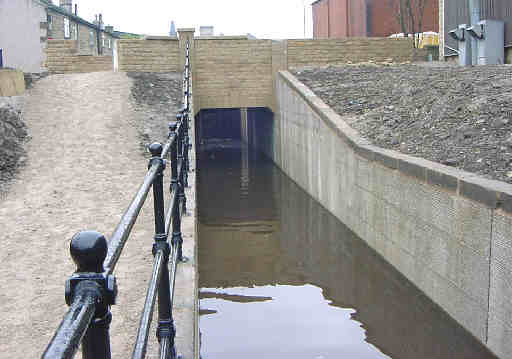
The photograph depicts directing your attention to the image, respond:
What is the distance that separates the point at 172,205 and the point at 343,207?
7391 mm

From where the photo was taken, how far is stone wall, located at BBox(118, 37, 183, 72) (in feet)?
67.0

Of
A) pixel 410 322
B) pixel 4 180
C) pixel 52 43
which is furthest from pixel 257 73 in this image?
pixel 410 322

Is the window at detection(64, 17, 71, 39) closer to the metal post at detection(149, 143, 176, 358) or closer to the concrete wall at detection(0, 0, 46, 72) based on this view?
the concrete wall at detection(0, 0, 46, 72)

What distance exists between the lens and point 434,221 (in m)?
6.81

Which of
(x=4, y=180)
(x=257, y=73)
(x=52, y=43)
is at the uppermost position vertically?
(x=52, y=43)

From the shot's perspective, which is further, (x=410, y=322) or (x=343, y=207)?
(x=343, y=207)

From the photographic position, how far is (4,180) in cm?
948

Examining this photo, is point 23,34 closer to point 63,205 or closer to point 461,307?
point 63,205

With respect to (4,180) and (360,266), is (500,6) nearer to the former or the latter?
(360,266)

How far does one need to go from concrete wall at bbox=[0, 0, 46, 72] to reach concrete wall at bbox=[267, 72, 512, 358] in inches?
856

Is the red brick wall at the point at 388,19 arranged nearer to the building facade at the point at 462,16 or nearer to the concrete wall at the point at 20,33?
the building facade at the point at 462,16

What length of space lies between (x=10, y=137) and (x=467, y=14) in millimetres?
14695

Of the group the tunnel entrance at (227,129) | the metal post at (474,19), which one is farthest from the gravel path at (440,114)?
the tunnel entrance at (227,129)

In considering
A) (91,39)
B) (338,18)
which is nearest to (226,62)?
(338,18)
